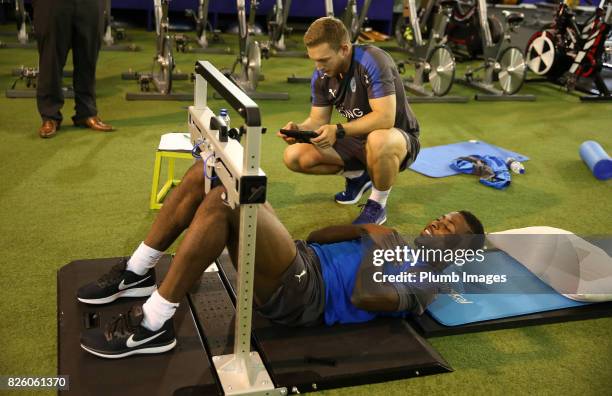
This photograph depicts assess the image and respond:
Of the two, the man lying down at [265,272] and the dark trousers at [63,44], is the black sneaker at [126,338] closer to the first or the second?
the man lying down at [265,272]

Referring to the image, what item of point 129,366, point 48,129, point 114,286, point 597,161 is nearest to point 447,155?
point 597,161

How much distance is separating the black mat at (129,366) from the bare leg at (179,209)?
300 millimetres

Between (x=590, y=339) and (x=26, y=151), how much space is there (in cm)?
327

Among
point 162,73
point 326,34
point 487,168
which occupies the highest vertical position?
point 326,34

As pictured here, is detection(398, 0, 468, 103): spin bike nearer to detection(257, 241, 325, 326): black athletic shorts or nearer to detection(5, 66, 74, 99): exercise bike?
detection(5, 66, 74, 99): exercise bike

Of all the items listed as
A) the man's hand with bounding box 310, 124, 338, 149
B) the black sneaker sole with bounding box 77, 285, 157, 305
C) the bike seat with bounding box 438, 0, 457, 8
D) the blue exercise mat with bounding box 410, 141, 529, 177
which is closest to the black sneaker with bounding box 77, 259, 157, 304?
the black sneaker sole with bounding box 77, 285, 157, 305

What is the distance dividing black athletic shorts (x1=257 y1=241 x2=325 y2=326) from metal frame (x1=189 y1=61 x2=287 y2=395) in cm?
17

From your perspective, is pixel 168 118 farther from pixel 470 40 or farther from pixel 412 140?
pixel 470 40

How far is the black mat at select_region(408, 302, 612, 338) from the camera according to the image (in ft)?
7.91

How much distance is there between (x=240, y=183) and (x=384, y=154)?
5.04 ft

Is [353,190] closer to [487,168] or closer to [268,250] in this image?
[487,168]

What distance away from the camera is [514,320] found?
2510 millimetres

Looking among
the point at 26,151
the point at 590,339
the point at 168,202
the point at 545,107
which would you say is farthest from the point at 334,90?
the point at 545,107

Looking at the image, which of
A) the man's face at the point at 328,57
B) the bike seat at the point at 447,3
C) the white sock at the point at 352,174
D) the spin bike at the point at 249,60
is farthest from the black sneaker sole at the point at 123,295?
the bike seat at the point at 447,3
